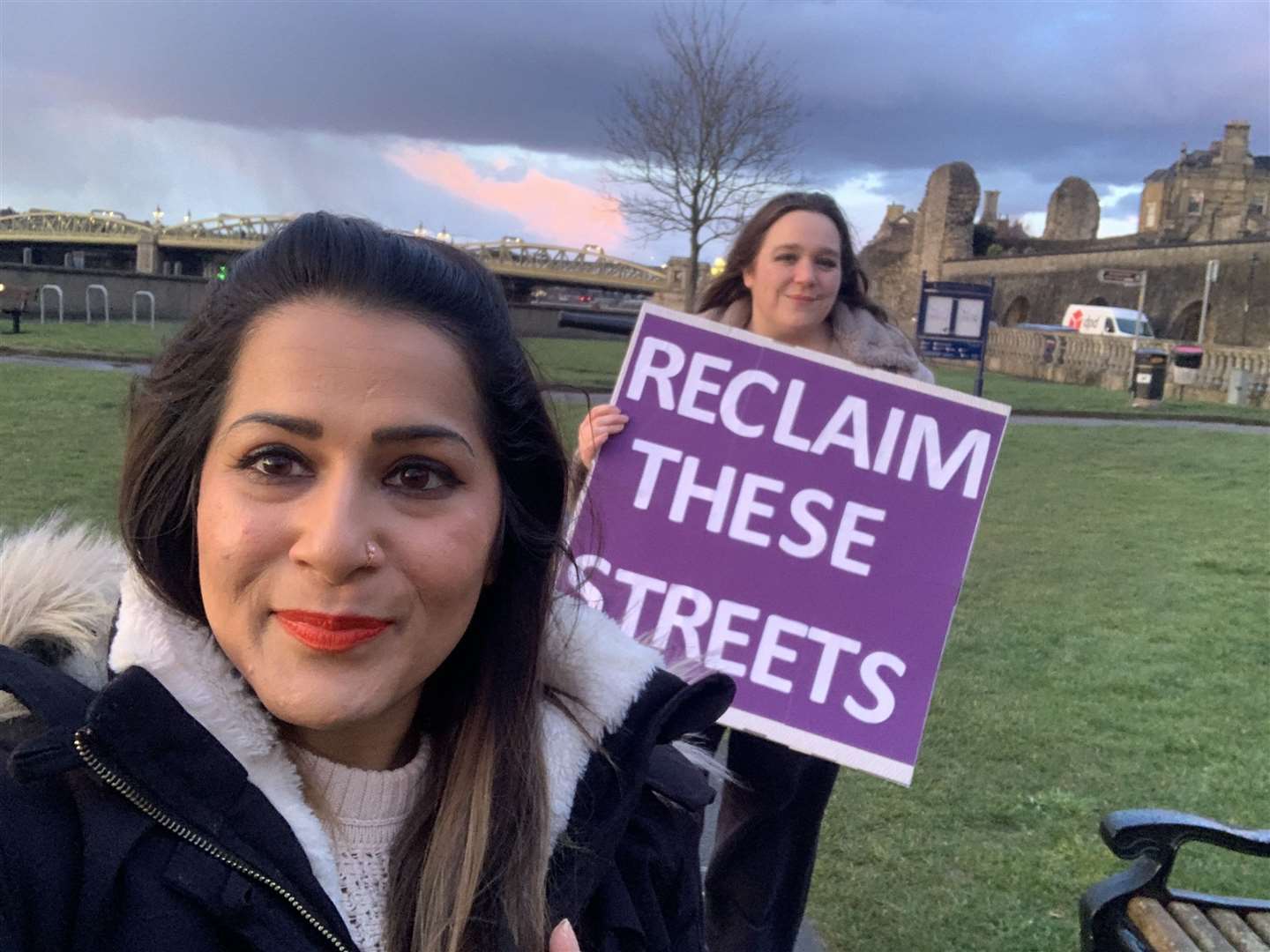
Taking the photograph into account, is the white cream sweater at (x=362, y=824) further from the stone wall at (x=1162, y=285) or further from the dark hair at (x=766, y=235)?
the stone wall at (x=1162, y=285)

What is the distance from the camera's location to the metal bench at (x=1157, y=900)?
2.57 metres

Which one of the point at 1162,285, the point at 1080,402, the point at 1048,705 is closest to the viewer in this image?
the point at 1048,705

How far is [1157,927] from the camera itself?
254 cm

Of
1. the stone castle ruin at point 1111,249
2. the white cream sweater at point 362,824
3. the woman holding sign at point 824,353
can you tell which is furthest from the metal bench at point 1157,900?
the stone castle ruin at point 1111,249

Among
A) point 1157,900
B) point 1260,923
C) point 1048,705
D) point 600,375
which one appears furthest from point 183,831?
point 600,375

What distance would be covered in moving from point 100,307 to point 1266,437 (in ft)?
82.6

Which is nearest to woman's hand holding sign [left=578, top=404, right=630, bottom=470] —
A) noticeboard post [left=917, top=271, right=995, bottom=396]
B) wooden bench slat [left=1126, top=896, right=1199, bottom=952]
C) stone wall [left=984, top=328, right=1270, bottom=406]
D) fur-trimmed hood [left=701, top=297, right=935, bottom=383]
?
fur-trimmed hood [left=701, top=297, right=935, bottom=383]

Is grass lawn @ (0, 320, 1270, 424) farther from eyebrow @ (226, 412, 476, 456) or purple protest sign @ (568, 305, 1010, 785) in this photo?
eyebrow @ (226, 412, 476, 456)

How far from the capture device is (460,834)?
4.85 ft

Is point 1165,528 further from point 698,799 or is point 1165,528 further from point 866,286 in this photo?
point 698,799

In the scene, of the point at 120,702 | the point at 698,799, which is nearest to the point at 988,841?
the point at 698,799

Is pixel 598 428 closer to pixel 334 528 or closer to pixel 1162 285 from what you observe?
pixel 334 528

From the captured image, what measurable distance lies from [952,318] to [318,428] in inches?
453

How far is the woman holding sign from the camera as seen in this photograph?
3301 millimetres
